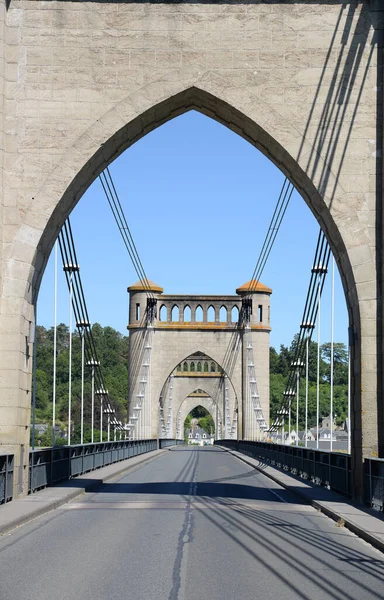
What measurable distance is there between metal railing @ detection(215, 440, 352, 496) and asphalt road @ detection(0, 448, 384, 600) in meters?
0.87

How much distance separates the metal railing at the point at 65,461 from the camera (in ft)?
46.6

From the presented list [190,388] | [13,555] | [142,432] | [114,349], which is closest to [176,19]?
[13,555]

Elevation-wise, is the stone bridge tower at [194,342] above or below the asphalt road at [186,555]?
above

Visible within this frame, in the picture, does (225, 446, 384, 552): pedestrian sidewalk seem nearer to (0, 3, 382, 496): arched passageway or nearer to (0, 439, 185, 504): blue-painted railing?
(0, 3, 382, 496): arched passageway

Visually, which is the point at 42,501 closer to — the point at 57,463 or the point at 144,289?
the point at 57,463

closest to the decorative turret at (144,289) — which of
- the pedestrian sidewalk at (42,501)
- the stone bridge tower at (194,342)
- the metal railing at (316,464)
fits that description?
the stone bridge tower at (194,342)

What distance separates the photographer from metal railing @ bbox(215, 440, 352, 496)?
553 inches

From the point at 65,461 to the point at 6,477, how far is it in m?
5.10

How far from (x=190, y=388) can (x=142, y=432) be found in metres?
27.7

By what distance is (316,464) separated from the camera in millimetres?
17141

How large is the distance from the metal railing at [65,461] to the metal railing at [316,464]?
14.2 feet

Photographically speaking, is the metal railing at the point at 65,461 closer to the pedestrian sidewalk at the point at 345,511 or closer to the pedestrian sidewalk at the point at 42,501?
the pedestrian sidewalk at the point at 42,501

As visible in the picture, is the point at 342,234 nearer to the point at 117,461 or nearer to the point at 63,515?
the point at 63,515

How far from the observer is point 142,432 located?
53125mm
